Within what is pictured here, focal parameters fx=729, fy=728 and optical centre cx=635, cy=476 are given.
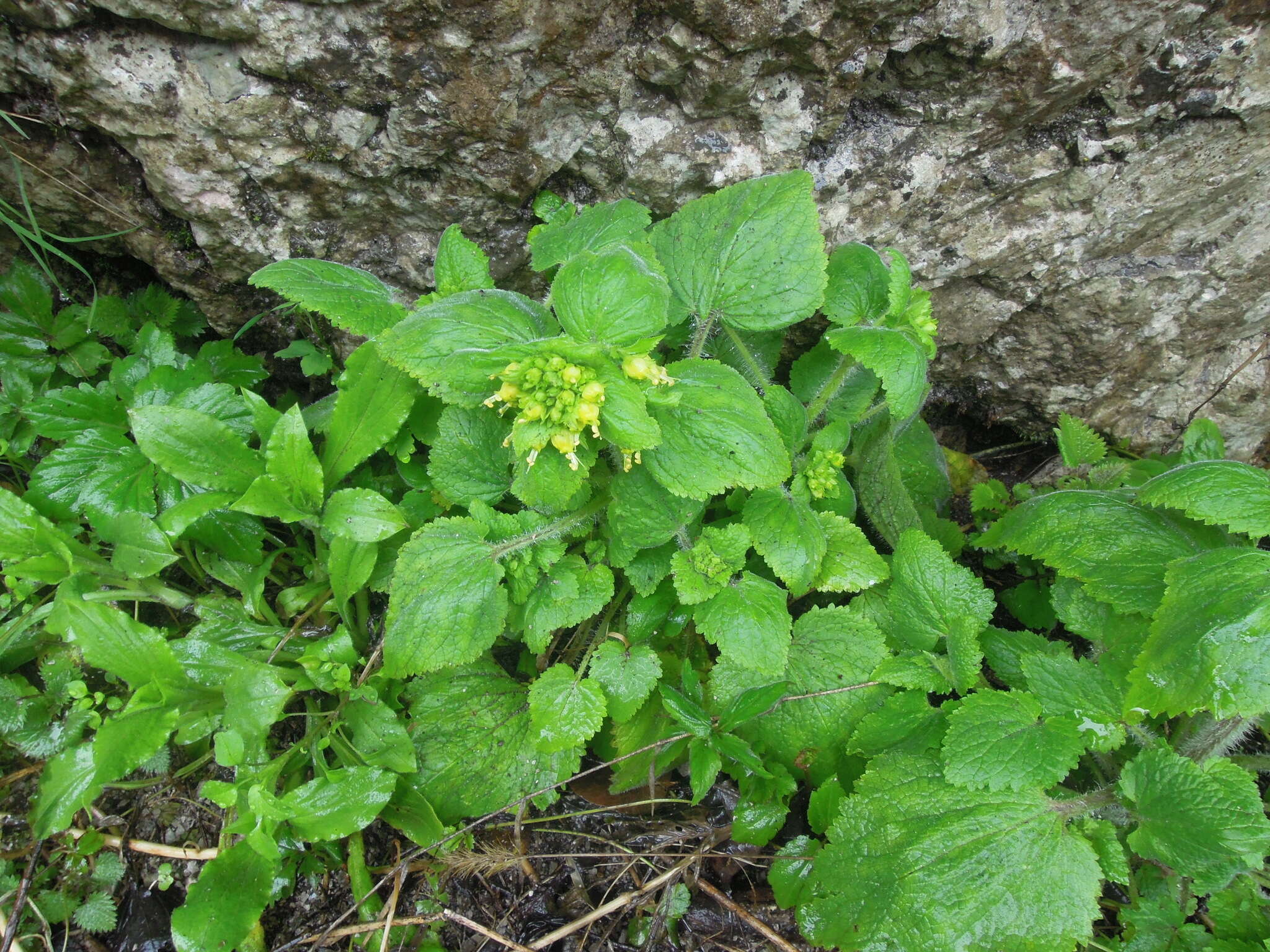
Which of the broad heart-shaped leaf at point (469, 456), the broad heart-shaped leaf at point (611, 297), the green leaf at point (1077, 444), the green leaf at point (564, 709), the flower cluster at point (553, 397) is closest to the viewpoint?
the flower cluster at point (553, 397)

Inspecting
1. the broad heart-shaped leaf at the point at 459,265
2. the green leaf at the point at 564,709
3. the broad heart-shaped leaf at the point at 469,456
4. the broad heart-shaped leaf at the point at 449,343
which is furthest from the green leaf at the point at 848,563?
the broad heart-shaped leaf at the point at 459,265

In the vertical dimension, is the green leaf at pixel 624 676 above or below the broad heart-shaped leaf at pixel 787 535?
below

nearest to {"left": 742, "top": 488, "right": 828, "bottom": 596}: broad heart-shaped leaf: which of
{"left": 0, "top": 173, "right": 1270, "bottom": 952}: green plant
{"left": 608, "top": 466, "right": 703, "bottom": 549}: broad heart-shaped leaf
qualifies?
{"left": 0, "top": 173, "right": 1270, "bottom": 952}: green plant

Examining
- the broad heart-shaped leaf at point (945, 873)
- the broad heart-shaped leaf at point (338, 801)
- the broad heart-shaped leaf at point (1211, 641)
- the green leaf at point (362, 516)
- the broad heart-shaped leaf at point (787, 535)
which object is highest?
the broad heart-shaped leaf at point (1211, 641)

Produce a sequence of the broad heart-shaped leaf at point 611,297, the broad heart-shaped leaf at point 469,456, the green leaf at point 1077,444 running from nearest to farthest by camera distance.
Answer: the broad heart-shaped leaf at point 611,297
the broad heart-shaped leaf at point 469,456
the green leaf at point 1077,444

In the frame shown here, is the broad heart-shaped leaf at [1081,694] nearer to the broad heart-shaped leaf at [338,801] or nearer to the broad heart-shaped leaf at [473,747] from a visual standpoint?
the broad heart-shaped leaf at [473,747]

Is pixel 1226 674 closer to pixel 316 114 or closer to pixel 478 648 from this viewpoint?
pixel 478 648

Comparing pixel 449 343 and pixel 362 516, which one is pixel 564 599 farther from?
pixel 449 343
